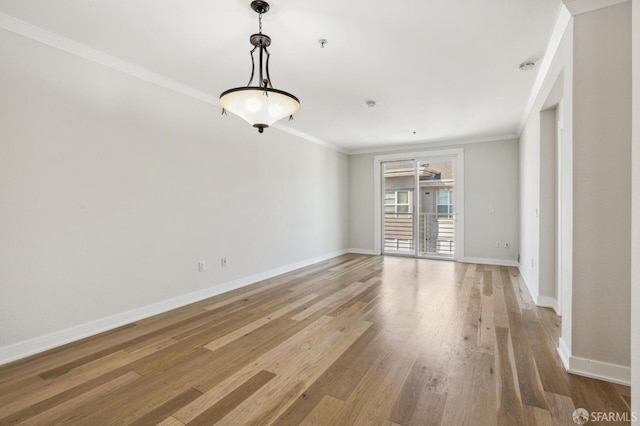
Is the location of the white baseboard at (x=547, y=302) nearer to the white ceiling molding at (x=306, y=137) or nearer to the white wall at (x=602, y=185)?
the white wall at (x=602, y=185)

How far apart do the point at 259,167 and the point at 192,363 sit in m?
3.03

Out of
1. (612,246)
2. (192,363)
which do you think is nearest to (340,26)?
(612,246)

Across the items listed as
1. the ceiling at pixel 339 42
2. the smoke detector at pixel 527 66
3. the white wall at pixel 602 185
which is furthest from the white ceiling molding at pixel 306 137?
the white wall at pixel 602 185

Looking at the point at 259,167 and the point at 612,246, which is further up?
the point at 259,167

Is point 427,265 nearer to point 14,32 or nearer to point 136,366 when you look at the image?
point 136,366

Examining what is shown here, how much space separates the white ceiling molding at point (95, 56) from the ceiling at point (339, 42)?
0.05 metres

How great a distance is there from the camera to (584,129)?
78.0 inches

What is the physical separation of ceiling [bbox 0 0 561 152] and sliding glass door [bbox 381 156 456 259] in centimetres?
257

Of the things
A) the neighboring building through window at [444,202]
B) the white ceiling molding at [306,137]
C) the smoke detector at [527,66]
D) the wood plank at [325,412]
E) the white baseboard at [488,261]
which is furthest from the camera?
the neighboring building through window at [444,202]

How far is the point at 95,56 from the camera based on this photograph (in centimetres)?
268

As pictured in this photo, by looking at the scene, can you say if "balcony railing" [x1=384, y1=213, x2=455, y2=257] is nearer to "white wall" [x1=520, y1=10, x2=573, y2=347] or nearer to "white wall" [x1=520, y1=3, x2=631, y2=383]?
"white wall" [x1=520, y1=10, x2=573, y2=347]

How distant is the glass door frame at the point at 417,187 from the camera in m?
6.18

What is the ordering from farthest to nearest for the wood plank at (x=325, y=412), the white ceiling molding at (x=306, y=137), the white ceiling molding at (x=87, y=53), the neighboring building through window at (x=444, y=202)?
the neighboring building through window at (x=444, y=202)
the white ceiling molding at (x=306, y=137)
the white ceiling molding at (x=87, y=53)
the wood plank at (x=325, y=412)
